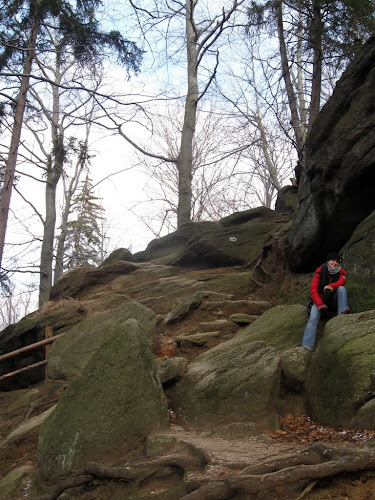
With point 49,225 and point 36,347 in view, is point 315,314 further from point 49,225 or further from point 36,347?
point 49,225

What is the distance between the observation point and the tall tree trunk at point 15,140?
11398 mm

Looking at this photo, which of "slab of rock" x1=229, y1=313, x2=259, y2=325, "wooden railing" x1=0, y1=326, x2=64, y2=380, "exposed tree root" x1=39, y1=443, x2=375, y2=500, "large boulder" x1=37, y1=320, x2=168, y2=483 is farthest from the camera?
"wooden railing" x1=0, y1=326, x2=64, y2=380

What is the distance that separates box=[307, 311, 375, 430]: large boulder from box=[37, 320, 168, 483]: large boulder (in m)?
1.84

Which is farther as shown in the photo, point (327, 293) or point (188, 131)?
point (188, 131)

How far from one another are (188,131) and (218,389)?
38.7ft

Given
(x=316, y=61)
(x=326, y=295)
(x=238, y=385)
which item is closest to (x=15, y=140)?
(x=316, y=61)

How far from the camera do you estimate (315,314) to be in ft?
21.7

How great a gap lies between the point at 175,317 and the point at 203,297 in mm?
855

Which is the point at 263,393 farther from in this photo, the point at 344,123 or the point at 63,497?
the point at 344,123

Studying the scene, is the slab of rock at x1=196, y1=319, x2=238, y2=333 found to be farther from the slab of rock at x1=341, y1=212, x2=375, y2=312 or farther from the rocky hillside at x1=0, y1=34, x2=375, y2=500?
the slab of rock at x1=341, y1=212, x2=375, y2=312

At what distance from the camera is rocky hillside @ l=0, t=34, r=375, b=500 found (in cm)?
415

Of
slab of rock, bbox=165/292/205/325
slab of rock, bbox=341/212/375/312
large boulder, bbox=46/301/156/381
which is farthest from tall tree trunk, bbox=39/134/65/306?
slab of rock, bbox=341/212/375/312

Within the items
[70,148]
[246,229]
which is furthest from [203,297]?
[70,148]

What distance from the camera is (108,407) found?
5.37 m
